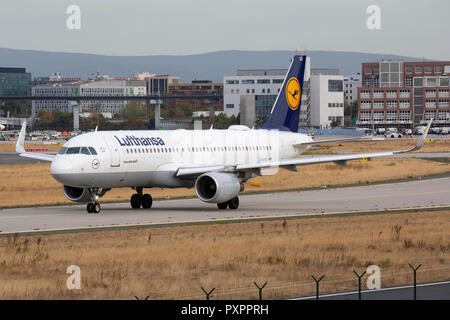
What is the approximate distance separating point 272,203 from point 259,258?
79.4 feet

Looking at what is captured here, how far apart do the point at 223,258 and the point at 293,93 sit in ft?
110

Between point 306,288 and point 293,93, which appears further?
point 293,93

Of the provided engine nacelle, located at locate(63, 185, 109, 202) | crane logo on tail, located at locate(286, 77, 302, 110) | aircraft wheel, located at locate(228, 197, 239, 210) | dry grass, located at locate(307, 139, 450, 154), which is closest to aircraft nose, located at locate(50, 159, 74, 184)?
engine nacelle, located at locate(63, 185, 109, 202)

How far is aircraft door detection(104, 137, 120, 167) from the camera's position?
51.4m

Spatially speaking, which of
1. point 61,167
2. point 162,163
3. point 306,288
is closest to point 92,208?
point 61,167

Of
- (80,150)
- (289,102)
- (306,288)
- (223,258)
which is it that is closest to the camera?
(306,288)

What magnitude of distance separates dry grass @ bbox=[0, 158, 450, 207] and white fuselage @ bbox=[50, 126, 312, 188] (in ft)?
23.2

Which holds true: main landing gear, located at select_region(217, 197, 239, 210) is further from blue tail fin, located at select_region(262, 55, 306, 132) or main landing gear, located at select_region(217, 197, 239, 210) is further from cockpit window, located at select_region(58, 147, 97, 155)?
blue tail fin, located at select_region(262, 55, 306, 132)

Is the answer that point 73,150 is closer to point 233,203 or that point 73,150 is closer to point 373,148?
point 233,203

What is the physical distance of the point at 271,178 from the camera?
8050cm

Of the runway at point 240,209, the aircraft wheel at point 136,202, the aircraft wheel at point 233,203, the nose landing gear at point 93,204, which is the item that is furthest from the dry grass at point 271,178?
the aircraft wheel at point 233,203

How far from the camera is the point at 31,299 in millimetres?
26688
